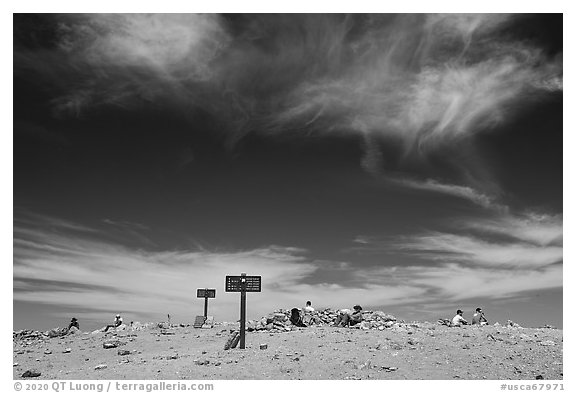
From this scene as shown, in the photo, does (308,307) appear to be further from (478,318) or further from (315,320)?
(478,318)

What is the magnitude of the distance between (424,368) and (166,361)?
11109 millimetres

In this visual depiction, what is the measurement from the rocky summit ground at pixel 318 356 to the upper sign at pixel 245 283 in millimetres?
2902

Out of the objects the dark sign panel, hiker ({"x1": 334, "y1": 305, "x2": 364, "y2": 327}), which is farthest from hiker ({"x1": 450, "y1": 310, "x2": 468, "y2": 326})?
the dark sign panel

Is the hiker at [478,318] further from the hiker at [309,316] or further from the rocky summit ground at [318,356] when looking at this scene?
the hiker at [309,316]

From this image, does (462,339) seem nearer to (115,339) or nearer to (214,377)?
(214,377)

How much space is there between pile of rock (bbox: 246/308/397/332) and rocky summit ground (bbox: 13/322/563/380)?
1699mm

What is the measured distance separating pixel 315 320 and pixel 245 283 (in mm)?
12226

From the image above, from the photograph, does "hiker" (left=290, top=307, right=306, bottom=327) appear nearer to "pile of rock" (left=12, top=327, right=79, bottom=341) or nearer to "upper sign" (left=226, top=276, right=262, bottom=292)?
"upper sign" (left=226, top=276, right=262, bottom=292)

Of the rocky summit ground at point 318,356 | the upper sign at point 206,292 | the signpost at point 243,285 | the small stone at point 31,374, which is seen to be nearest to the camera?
the rocky summit ground at point 318,356

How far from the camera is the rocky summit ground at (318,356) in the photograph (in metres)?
19.1

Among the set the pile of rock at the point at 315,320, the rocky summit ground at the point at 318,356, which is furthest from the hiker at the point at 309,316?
the rocky summit ground at the point at 318,356

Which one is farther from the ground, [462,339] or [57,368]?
[462,339]
